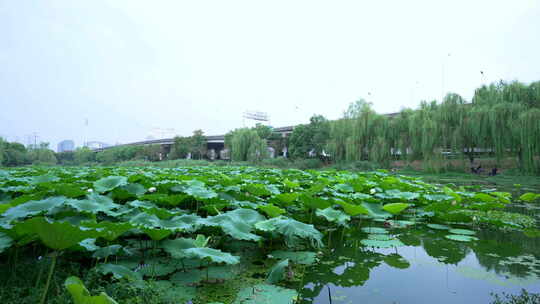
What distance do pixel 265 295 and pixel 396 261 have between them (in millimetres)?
1606

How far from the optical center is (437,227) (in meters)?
3.67

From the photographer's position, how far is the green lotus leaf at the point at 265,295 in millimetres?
1589

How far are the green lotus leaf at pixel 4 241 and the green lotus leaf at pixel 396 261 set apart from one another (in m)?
2.78

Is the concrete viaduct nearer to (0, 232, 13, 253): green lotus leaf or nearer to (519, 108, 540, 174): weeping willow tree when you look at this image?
(519, 108, 540, 174): weeping willow tree

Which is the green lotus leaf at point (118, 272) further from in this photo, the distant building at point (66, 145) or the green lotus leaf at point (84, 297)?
the distant building at point (66, 145)

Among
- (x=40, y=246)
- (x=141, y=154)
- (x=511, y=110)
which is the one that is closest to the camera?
(x=40, y=246)

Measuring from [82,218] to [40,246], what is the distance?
0.72 meters

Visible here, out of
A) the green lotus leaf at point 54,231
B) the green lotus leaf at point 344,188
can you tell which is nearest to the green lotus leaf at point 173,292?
the green lotus leaf at point 54,231

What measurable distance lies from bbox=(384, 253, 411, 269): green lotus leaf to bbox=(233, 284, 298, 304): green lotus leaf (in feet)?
4.40

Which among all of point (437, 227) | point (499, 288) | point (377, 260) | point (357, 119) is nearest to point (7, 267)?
point (377, 260)

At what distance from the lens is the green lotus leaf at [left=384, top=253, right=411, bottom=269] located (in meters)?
2.54

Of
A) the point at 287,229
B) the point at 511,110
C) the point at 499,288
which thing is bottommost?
the point at 499,288

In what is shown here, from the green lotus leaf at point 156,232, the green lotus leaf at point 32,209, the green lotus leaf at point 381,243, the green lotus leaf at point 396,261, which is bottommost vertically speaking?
the green lotus leaf at point 396,261

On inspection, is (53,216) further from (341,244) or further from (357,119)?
(357,119)
